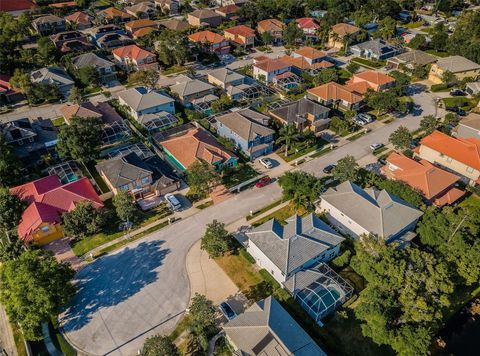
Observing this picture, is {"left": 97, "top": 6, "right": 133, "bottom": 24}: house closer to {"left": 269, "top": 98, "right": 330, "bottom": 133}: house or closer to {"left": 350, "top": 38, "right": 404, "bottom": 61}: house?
{"left": 350, "top": 38, "right": 404, "bottom": 61}: house

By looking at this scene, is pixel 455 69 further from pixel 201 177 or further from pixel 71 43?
pixel 71 43

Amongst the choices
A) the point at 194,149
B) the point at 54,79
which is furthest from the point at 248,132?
the point at 54,79

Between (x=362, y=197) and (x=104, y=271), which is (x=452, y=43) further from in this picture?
(x=104, y=271)

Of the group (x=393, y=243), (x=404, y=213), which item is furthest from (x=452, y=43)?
(x=393, y=243)

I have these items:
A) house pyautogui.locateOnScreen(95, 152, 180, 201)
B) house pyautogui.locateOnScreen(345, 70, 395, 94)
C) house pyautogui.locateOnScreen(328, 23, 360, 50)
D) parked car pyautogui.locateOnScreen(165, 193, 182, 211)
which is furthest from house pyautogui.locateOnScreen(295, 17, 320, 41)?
parked car pyautogui.locateOnScreen(165, 193, 182, 211)

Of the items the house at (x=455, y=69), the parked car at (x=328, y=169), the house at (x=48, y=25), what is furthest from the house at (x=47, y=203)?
the house at (x=455, y=69)
